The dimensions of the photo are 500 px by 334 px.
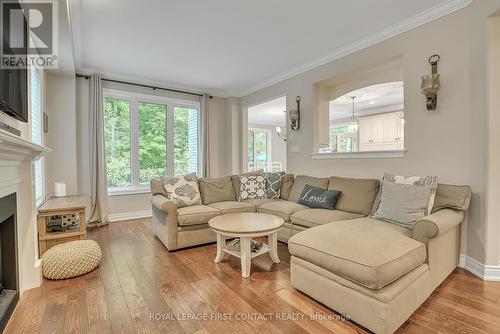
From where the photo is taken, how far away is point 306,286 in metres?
1.93

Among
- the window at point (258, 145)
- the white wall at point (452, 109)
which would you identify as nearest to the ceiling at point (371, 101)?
the white wall at point (452, 109)

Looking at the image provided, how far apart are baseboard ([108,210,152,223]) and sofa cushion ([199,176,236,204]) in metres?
1.66

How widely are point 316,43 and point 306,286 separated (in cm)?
289

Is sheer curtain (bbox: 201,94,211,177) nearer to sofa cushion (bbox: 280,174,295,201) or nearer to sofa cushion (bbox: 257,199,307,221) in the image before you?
sofa cushion (bbox: 280,174,295,201)

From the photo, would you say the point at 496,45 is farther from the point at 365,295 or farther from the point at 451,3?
the point at 365,295

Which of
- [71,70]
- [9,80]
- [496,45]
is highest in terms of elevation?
[71,70]

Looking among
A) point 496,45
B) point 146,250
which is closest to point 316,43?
point 496,45

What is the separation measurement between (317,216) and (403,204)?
833 mm

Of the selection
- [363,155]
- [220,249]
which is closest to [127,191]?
[220,249]

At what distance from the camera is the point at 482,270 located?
2.25 metres

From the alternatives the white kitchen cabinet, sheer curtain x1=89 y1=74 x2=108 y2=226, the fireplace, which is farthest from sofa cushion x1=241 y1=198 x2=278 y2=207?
the white kitchen cabinet

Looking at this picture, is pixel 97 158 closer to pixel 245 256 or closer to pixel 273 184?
pixel 273 184

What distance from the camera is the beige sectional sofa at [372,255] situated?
1523 mm

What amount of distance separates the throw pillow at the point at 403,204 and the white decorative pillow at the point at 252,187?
181 cm
